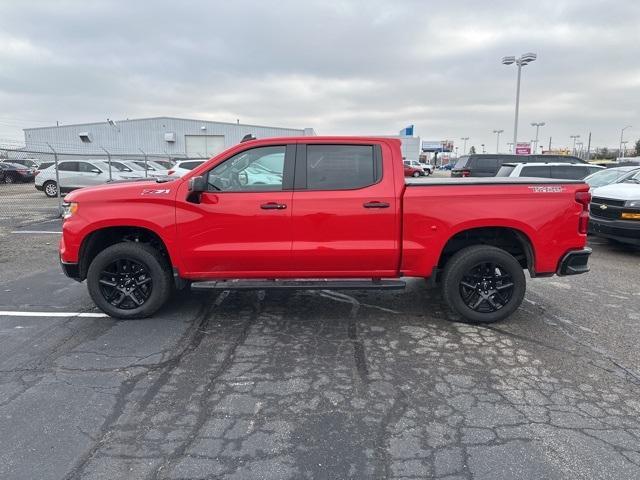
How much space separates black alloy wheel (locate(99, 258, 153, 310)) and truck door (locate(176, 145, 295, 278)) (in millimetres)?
571

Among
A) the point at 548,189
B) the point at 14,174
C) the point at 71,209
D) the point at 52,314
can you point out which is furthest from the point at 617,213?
the point at 14,174

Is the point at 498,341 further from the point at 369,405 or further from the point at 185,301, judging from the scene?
the point at 185,301

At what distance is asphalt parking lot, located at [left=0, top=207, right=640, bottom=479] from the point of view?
2662 mm

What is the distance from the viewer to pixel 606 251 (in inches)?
350

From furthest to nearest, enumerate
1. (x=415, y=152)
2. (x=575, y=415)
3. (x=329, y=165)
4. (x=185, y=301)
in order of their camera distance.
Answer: (x=415, y=152) < (x=185, y=301) < (x=329, y=165) < (x=575, y=415)

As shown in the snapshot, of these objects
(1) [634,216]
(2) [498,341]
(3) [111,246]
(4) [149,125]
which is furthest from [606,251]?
(4) [149,125]

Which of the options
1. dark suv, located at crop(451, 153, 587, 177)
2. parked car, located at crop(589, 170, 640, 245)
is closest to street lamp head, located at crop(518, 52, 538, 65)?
dark suv, located at crop(451, 153, 587, 177)

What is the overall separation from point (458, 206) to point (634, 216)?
5357 mm

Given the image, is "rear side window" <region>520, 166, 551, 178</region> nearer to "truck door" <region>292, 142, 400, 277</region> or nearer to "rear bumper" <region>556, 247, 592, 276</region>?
"rear bumper" <region>556, 247, 592, 276</region>

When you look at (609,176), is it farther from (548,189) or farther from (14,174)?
(14,174)

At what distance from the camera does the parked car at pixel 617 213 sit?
7961 mm

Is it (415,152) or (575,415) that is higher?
(415,152)

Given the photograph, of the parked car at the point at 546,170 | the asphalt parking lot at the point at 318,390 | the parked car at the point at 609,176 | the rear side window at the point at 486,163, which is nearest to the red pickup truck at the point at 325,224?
the asphalt parking lot at the point at 318,390

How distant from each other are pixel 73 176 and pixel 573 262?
20.5 meters
